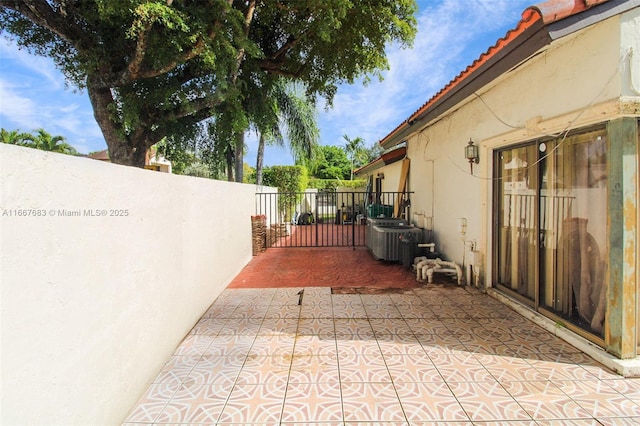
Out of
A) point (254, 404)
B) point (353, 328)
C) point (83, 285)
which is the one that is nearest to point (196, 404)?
point (254, 404)

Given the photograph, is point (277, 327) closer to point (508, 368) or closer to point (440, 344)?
point (440, 344)

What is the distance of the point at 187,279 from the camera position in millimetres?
4137

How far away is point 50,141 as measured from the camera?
109 ft

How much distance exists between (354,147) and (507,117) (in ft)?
144

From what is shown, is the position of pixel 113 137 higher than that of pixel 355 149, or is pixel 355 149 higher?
pixel 355 149

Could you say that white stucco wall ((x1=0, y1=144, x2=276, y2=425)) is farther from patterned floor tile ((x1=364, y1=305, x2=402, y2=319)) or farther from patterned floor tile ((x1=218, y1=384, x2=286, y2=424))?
patterned floor tile ((x1=364, y1=305, x2=402, y2=319))

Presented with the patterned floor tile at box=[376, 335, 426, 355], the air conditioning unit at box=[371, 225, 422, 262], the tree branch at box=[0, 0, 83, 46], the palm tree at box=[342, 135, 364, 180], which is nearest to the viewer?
the patterned floor tile at box=[376, 335, 426, 355]

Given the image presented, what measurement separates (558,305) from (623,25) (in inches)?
125

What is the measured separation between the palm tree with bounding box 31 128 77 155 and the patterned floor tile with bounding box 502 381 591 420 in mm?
40451

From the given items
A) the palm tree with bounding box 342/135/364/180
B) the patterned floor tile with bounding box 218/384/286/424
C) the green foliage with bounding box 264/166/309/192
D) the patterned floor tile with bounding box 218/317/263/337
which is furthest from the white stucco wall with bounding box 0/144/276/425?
the palm tree with bounding box 342/135/364/180

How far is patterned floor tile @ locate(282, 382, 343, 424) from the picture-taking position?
2596 mm

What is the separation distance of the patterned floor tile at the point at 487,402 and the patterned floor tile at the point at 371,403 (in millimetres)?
583

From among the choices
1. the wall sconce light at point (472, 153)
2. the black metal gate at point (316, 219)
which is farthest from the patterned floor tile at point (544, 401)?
the black metal gate at point (316, 219)

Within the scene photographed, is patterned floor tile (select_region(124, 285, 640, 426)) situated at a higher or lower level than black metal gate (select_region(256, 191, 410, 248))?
lower
